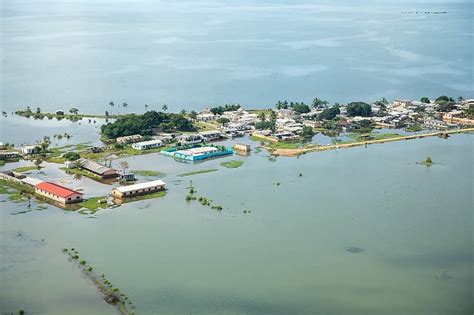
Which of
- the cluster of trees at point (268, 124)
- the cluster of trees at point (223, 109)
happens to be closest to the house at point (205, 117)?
the cluster of trees at point (223, 109)

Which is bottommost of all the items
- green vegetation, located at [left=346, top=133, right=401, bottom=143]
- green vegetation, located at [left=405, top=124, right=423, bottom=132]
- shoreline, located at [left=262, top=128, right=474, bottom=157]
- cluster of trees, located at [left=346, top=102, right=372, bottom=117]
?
shoreline, located at [left=262, top=128, right=474, bottom=157]

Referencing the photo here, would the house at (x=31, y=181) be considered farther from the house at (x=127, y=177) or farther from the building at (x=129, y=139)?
the building at (x=129, y=139)

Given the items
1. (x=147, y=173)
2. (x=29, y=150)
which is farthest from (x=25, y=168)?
(x=147, y=173)

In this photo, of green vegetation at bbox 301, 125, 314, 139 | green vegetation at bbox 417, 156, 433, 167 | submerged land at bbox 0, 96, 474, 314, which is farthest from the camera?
green vegetation at bbox 301, 125, 314, 139

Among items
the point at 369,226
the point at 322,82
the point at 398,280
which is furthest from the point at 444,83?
the point at 398,280

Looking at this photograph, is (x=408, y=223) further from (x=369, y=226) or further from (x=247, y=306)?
(x=247, y=306)

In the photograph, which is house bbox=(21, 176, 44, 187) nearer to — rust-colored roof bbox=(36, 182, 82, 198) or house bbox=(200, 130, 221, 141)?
rust-colored roof bbox=(36, 182, 82, 198)

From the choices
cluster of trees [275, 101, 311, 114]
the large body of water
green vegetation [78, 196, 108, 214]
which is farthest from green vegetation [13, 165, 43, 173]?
cluster of trees [275, 101, 311, 114]
